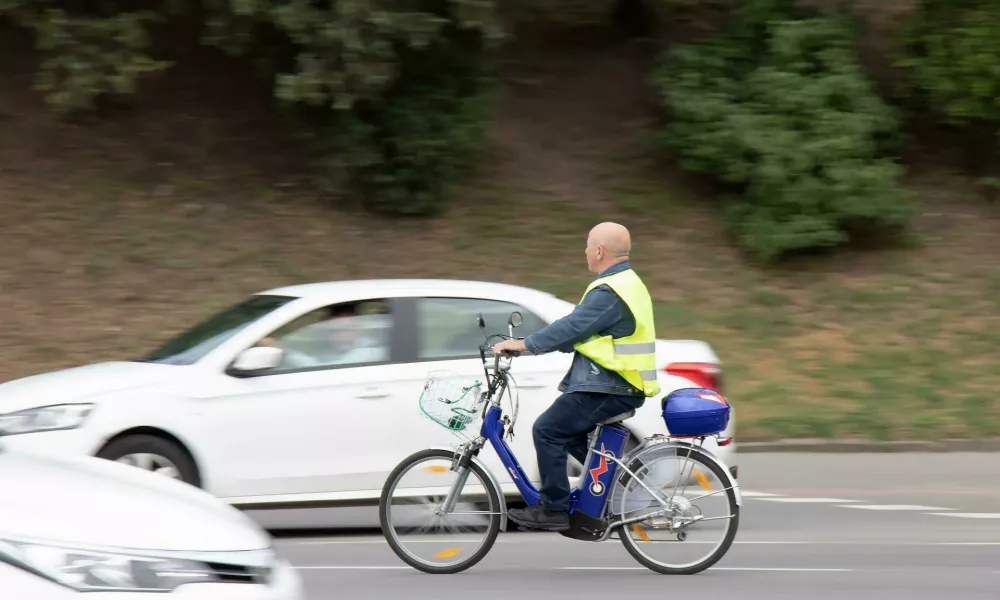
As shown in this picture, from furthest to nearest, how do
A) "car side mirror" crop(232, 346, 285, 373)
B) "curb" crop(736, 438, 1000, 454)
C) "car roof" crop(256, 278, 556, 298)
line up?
"curb" crop(736, 438, 1000, 454), "car roof" crop(256, 278, 556, 298), "car side mirror" crop(232, 346, 285, 373)

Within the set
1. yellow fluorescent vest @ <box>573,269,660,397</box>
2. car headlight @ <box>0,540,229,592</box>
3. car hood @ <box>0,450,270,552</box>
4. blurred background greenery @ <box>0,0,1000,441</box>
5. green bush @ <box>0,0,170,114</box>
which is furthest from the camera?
green bush @ <box>0,0,170,114</box>

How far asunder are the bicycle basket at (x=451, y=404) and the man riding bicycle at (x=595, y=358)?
35cm

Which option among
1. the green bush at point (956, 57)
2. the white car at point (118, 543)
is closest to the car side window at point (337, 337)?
the white car at point (118, 543)

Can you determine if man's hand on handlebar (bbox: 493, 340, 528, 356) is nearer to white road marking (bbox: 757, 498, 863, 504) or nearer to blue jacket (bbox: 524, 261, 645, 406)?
blue jacket (bbox: 524, 261, 645, 406)

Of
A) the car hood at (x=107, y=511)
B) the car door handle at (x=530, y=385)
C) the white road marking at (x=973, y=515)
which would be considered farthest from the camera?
the white road marking at (x=973, y=515)

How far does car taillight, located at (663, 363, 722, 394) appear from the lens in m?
8.13

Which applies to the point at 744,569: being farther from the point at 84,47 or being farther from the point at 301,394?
the point at 84,47

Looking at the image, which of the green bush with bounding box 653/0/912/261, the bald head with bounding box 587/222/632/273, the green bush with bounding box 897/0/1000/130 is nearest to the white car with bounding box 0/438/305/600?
the bald head with bounding box 587/222/632/273

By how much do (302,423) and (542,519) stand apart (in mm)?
1805

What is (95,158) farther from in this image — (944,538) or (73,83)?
(944,538)

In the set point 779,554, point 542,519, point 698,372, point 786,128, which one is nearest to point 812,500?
point 698,372

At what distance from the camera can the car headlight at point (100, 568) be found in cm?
372

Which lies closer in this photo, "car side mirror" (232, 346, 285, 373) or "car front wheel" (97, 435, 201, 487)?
"car front wheel" (97, 435, 201, 487)

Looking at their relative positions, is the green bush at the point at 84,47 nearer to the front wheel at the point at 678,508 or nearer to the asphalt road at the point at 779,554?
the asphalt road at the point at 779,554
